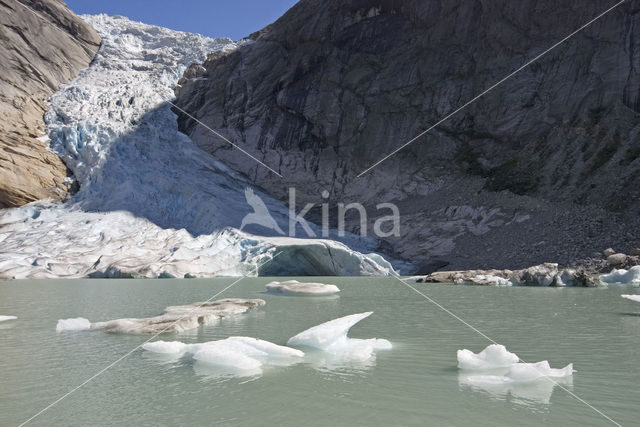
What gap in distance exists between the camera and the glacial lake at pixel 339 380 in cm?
341

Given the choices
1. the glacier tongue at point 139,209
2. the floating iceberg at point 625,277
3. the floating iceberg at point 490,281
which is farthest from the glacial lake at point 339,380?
the glacier tongue at point 139,209

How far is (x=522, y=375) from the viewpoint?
4.10m

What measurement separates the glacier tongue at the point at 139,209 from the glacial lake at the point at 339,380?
1314 cm

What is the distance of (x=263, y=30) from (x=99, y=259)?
85.2 ft

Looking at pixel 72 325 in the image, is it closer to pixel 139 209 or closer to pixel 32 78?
pixel 139 209

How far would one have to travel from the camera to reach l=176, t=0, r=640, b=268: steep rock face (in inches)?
910

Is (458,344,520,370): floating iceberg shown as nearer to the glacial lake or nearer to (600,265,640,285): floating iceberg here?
the glacial lake

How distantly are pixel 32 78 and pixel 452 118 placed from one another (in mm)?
28371

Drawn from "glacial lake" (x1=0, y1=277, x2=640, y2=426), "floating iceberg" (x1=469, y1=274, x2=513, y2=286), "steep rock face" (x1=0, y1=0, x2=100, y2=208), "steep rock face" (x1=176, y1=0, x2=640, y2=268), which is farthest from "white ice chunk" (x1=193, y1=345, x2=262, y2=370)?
"steep rock face" (x1=0, y1=0, x2=100, y2=208)

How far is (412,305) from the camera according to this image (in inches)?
394

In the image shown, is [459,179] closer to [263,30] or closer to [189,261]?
[189,261]

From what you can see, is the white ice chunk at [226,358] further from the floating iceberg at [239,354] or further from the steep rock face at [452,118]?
the steep rock face at [452,118]

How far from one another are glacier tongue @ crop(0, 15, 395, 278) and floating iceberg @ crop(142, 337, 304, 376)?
50.5ft

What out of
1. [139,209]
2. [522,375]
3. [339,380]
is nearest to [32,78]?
[139,209]
